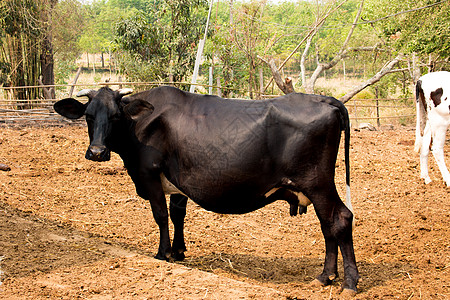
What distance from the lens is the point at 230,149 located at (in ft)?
15.0

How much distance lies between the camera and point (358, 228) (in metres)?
6.57

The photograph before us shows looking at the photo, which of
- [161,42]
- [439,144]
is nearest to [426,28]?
[439,144]

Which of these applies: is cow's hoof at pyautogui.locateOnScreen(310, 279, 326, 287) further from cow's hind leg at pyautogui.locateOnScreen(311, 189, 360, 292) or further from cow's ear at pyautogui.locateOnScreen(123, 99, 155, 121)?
cow's ear at pyautogui.locateOnScreen(123, 99, 155, 121)

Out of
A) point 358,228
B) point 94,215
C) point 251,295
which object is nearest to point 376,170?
point 358,228

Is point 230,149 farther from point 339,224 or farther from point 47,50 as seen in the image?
point 47,50

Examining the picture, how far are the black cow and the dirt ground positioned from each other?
597mm

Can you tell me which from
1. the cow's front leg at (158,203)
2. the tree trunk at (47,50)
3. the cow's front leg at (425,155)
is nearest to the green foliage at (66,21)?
the tree trunk at (47,50)

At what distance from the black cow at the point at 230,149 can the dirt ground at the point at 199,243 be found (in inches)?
23.5

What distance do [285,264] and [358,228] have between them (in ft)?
5.77

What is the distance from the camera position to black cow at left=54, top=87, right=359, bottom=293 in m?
4.38

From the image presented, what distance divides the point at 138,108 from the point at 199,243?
78.4 inches

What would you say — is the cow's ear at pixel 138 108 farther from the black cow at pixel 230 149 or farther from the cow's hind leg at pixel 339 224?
the cow's hind leg at pixel 339 224

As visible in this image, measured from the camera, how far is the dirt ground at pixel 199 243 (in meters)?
4.14

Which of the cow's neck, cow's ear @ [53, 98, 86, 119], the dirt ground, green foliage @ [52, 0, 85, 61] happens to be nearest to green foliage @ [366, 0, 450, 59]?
the dirt ground
